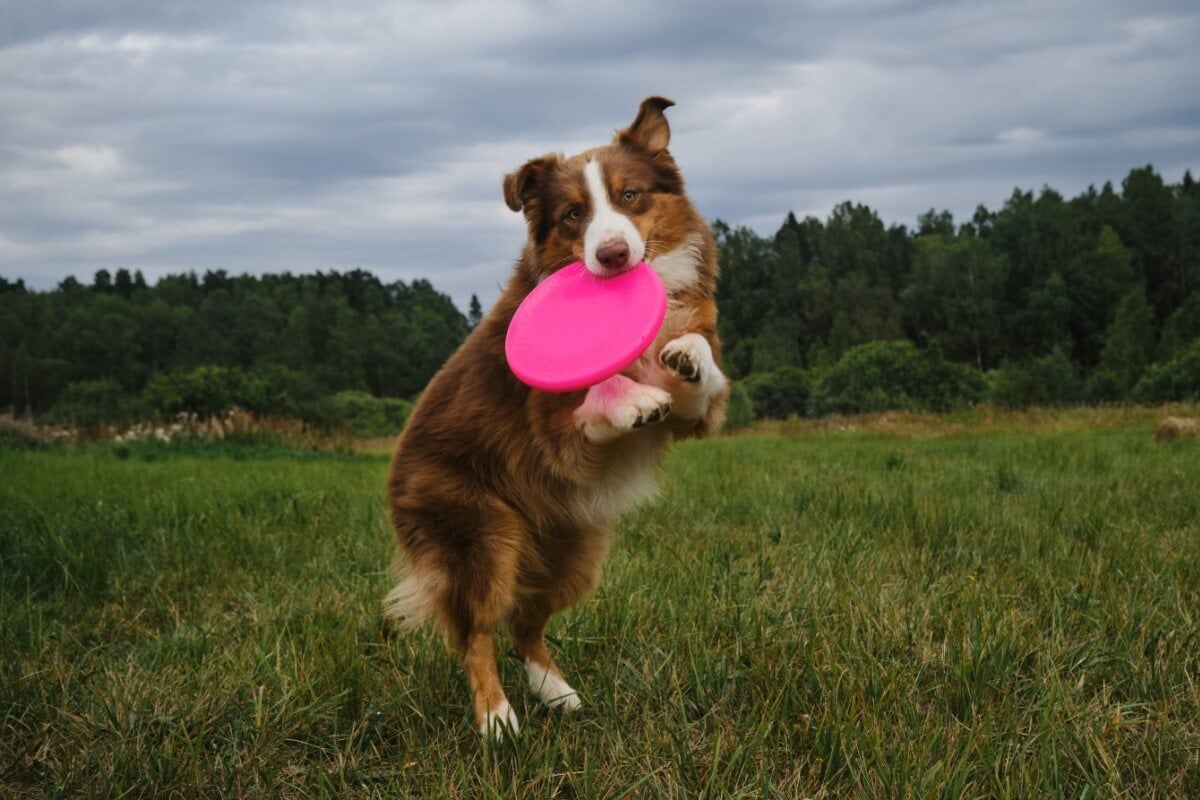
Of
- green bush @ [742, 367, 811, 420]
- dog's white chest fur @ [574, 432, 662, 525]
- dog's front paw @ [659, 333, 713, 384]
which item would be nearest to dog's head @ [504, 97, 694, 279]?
dog's front paw @ [659, 333, 713, 384]

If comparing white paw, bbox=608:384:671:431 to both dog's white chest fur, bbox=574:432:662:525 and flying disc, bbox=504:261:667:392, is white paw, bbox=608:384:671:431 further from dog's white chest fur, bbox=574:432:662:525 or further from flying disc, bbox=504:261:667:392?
dog's white chest fur, bbox=574:432:662:525

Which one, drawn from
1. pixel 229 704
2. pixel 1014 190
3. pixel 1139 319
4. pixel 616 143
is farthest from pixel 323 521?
pixel 1014 190

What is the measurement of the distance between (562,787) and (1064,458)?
8834 mm

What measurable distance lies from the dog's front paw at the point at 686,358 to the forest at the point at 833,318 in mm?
48718

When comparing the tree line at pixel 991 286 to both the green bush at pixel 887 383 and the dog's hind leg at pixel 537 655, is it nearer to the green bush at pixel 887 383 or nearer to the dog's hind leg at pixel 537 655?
the green bush at pixel 887 383

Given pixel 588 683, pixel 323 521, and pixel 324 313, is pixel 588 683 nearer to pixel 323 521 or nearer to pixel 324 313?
pixel 323 521

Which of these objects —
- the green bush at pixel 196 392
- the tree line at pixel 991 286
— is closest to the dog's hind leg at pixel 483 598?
the green bush at pixel 196 392

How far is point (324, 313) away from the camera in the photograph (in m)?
73.3

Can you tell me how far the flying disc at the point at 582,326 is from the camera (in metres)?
2.98

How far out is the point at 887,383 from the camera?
4559cm

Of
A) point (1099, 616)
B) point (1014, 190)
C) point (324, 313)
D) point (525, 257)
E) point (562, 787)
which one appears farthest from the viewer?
point (1014, 190)

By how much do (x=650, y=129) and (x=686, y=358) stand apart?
1.08 meters

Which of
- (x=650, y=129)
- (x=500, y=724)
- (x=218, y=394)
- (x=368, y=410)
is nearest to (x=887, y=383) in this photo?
(x=218, y=394)

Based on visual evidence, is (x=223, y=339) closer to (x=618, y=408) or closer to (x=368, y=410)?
(x=368, y=410)
